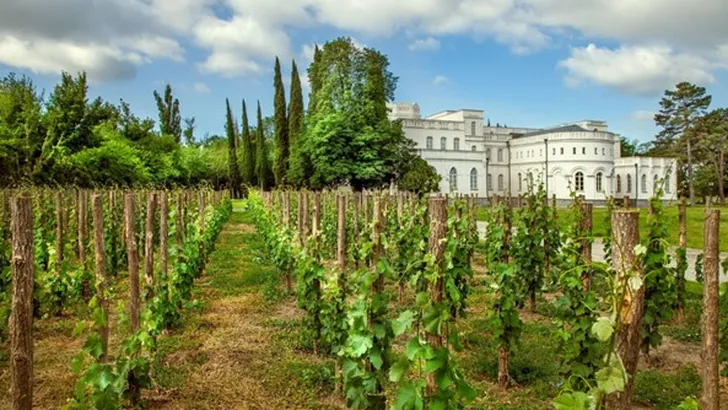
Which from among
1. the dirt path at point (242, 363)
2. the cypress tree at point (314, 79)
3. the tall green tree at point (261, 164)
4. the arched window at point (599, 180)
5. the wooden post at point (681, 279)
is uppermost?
the cypress tree at point (314, 79)

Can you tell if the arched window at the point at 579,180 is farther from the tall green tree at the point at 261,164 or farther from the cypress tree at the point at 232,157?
the cypress tree at the point at 232,157

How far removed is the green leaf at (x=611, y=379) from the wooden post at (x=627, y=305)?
0.24 metres

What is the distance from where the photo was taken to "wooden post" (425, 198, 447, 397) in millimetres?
2734

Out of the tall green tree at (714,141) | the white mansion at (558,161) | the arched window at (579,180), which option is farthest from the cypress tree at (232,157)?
the tall green tree at (714,141)

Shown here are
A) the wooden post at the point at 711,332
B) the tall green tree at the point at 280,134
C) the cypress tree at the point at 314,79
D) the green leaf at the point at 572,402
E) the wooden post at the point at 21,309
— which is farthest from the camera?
the tall green tree at the point at 280,134

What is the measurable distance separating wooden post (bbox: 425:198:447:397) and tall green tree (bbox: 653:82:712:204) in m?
52.7

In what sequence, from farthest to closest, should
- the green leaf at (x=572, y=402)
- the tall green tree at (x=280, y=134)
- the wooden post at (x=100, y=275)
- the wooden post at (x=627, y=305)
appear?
the tall green tree at (x=280, y=134) < the wooden post at (x=100, y=275) < the wooden post at (x=627, y=305) < the green leaf at (x=572, y=402)

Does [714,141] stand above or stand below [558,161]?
above

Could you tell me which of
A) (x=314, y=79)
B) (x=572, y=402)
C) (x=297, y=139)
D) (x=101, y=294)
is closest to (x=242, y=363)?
(x=101, y=294)

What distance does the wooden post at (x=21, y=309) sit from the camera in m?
2.88

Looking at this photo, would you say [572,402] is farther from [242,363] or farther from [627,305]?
[242,363]

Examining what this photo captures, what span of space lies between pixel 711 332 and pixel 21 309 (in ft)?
12.4

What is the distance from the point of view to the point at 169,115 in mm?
59094

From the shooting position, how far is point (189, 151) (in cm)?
4594
